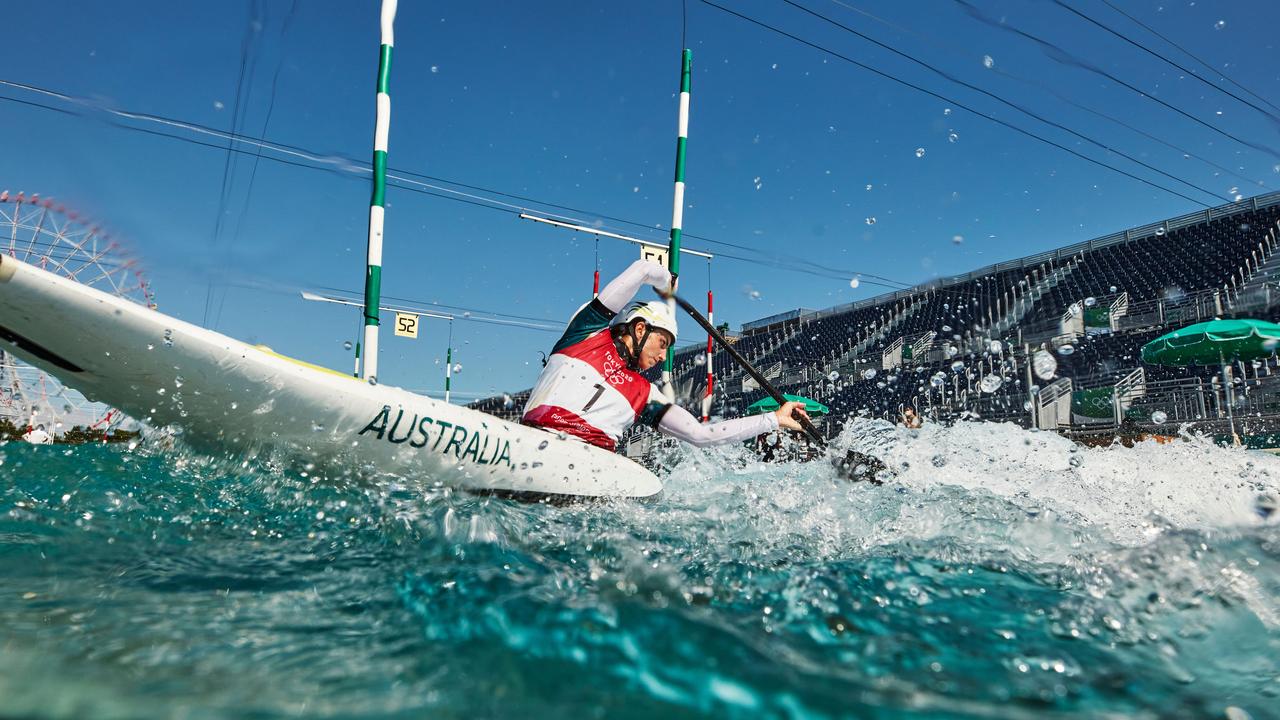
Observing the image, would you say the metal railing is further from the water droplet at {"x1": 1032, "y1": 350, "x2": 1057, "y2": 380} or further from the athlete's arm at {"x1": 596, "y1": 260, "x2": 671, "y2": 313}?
the athlete's arm at {"x1": 596, "y1": 260, "x2": 671, "y2": 313}

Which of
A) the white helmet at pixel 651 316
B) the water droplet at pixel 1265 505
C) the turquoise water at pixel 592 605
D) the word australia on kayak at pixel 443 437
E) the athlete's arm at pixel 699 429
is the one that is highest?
the white helmet at pixel 651 316

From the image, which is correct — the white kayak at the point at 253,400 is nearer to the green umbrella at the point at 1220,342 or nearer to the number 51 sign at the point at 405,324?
the green umbrella at the point at 1220,342

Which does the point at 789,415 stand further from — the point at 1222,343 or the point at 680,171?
the point at 1222,343

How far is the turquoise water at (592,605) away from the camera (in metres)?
1.06

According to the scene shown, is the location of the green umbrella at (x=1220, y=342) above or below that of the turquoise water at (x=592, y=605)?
above

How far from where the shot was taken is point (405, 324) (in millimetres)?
22484

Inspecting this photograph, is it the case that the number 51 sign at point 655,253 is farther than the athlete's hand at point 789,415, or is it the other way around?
the number 51 sign at point 655,253

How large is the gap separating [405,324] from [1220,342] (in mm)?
21464

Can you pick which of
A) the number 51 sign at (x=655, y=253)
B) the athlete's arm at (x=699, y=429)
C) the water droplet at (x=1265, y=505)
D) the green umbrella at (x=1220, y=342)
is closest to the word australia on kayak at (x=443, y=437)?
the athlete's arm at (x=699, y=429)

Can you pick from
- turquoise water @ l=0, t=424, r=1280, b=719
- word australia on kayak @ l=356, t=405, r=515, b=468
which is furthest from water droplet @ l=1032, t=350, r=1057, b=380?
word australia on kayak @ l=356, t=405, r=515, b=468

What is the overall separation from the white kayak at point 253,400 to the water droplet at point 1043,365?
679 inches

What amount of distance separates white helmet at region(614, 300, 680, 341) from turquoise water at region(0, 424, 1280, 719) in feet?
4.27

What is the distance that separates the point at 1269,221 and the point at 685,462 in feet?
80.7

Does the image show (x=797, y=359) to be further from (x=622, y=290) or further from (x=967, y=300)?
(x=622, y=290)
